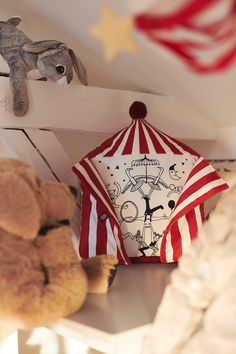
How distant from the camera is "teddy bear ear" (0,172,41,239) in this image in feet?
1.83

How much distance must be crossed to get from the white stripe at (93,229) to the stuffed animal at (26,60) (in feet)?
0.76

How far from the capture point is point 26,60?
88 cm

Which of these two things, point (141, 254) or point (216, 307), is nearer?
point (216, 307)

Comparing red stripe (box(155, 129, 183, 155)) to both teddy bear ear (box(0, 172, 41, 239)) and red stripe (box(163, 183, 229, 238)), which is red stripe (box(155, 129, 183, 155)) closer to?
red stripe (box(163, 183, 229, 238))

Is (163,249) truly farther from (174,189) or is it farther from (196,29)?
(196,29)

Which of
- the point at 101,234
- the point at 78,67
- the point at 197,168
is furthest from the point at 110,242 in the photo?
the point at 78,67

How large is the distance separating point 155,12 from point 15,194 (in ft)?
1.02

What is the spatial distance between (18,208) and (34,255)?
0.08m

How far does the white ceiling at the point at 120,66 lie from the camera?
96cm

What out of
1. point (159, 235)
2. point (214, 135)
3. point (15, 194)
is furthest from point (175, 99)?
point (15, 194)

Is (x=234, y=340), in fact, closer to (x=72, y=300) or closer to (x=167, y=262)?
(x=72, y=300)

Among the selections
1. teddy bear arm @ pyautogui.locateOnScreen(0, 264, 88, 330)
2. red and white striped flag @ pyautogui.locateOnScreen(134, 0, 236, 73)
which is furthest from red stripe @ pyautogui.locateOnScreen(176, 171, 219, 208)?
red and white striped flag @ pyautogui.locateOnScreen(134, 0, 236, 73)

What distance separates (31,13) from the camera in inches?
41.9

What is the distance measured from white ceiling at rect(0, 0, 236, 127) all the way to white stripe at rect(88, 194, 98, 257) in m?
0.34
